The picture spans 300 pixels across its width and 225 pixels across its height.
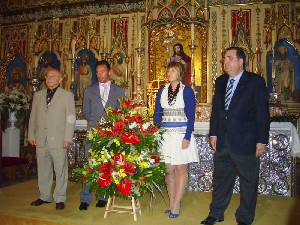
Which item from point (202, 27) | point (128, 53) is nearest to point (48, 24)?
point (128, 53)

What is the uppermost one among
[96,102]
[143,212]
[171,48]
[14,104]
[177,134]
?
[171,48]

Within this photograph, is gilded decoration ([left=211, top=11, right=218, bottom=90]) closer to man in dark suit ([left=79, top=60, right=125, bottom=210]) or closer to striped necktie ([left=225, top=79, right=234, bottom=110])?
man in dark suit ([left=79, top=60, right=125, bottom=210])

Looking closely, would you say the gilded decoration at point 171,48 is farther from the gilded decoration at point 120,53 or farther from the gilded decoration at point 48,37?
the gilded decoration at point 48,37

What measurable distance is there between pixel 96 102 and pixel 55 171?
97cm

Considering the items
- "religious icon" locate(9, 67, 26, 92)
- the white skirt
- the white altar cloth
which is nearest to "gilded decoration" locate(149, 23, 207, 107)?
the white altar cloth

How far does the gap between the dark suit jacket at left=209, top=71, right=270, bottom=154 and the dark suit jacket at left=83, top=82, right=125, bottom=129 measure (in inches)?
55.2

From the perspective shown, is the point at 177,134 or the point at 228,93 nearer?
the point at 228,93

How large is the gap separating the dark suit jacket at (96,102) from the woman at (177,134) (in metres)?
0.68

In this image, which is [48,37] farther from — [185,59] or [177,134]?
[177,134]

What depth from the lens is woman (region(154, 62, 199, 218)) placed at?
12.3 ft

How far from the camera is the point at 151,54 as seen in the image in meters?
8.19

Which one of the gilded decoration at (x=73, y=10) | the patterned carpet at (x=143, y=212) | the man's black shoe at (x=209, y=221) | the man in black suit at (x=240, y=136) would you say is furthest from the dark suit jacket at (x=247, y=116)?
the gilded decoration at (x=73, y=10)

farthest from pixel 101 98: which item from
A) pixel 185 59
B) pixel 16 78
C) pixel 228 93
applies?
pixel 16 78

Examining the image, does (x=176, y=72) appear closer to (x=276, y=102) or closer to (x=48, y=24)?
(x=276, y=102)
